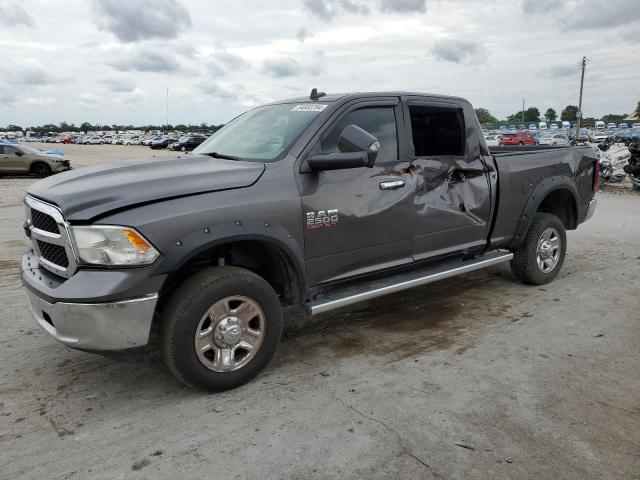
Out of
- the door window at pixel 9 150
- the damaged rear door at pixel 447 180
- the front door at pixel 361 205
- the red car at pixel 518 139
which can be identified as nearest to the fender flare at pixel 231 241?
the front door at pixel 361 205

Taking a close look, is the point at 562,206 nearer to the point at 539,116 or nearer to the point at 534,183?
the point at 534,183

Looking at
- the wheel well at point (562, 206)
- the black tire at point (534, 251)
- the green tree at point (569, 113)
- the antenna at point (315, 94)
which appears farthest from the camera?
the green tree at point (569, 113)

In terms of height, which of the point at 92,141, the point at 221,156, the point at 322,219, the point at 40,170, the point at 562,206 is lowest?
the point at 40,170

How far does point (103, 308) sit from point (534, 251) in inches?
171

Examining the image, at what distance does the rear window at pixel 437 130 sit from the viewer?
450cm

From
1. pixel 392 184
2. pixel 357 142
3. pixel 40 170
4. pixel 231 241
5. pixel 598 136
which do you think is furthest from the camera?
pixel 598 136

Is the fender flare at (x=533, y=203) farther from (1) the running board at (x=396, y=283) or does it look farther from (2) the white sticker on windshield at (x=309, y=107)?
(2) the white sticker on windshield at (x=309, y=107)

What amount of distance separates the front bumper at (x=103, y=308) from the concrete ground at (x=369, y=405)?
0.52 meters

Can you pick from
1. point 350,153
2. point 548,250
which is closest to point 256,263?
point 350,153

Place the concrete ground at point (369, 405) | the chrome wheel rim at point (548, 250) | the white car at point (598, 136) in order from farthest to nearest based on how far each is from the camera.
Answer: the white car at point (598, 136) → the chrome wheel rim at point (548, 250) → the concrete ground at point (369, 405)

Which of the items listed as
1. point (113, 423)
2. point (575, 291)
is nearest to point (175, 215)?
point (113, 423)

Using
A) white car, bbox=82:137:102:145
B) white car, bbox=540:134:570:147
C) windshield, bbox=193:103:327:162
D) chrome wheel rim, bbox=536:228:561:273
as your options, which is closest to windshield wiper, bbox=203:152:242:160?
windshield, bbox=193:103:327:162

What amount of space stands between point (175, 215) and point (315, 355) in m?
1.61

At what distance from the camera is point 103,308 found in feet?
9.71
